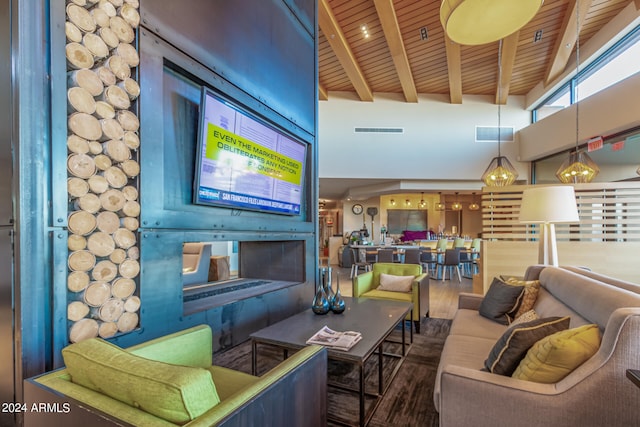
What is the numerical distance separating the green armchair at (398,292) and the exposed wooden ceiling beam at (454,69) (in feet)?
12.5

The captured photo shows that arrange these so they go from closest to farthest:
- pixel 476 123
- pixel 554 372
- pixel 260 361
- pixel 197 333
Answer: pixel 554 372 → pixel 197 333 → pixel 260 361 → pixel 476 123

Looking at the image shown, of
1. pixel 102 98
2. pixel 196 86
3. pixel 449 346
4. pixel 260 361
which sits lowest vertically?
pixel 260 361

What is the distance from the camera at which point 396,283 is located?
13.7 ft

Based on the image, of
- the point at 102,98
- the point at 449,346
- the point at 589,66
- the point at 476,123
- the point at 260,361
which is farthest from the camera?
the point at 476,123

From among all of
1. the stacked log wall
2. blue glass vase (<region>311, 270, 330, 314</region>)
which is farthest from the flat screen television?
blue glass vase (<region>311, 270, 330, 314</region>)

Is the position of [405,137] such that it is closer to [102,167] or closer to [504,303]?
[504,303]

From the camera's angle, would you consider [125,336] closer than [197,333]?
Yes

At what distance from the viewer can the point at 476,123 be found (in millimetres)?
7902

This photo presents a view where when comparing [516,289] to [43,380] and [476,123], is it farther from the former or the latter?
[476,123]

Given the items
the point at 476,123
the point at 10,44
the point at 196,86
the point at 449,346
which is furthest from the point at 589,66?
the point at 10,44

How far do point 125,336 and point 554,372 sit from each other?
6.92 ft

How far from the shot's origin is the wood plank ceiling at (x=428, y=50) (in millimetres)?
4922

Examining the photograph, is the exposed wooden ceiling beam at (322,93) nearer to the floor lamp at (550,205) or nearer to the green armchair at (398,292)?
the green armchair at (398,292)

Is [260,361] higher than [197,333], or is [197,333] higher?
[197,333]
